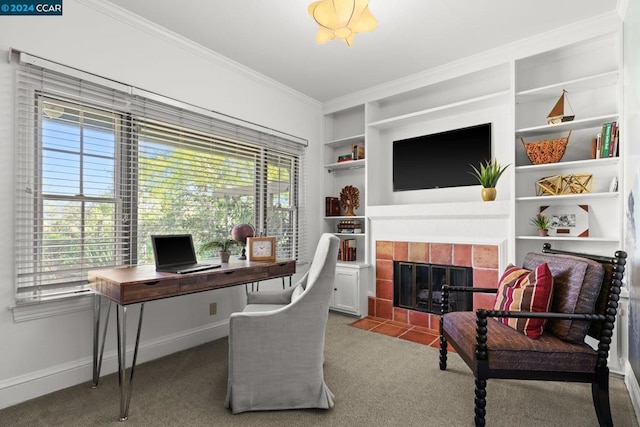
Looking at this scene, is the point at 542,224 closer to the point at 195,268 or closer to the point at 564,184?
the point at 564,184

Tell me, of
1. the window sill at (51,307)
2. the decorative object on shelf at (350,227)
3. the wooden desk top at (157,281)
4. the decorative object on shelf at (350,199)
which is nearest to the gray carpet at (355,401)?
the window sill at (51,307)

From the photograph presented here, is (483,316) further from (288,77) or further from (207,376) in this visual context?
(288,77)

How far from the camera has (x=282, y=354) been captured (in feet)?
6.21

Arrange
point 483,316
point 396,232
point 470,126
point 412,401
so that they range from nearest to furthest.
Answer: point 483,316
point 412,401
point 470,126
point 396,232

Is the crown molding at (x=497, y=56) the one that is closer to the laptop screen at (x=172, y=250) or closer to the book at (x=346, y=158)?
the book at (x=346, y=158)

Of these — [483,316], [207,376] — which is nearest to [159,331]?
[207,376]

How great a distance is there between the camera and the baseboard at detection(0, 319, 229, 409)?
2002mm

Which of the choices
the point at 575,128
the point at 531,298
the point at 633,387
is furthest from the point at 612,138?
the point at 633,387

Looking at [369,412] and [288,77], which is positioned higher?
[288,77]

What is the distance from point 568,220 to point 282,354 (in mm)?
2641

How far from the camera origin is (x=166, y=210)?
2.80 m

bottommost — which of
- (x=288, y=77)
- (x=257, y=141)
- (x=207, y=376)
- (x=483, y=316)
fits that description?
(x=207, y=376)

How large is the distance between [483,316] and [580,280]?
23.8 inches

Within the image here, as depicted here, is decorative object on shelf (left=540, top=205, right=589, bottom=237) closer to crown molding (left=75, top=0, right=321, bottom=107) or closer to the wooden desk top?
the wooden desk top
